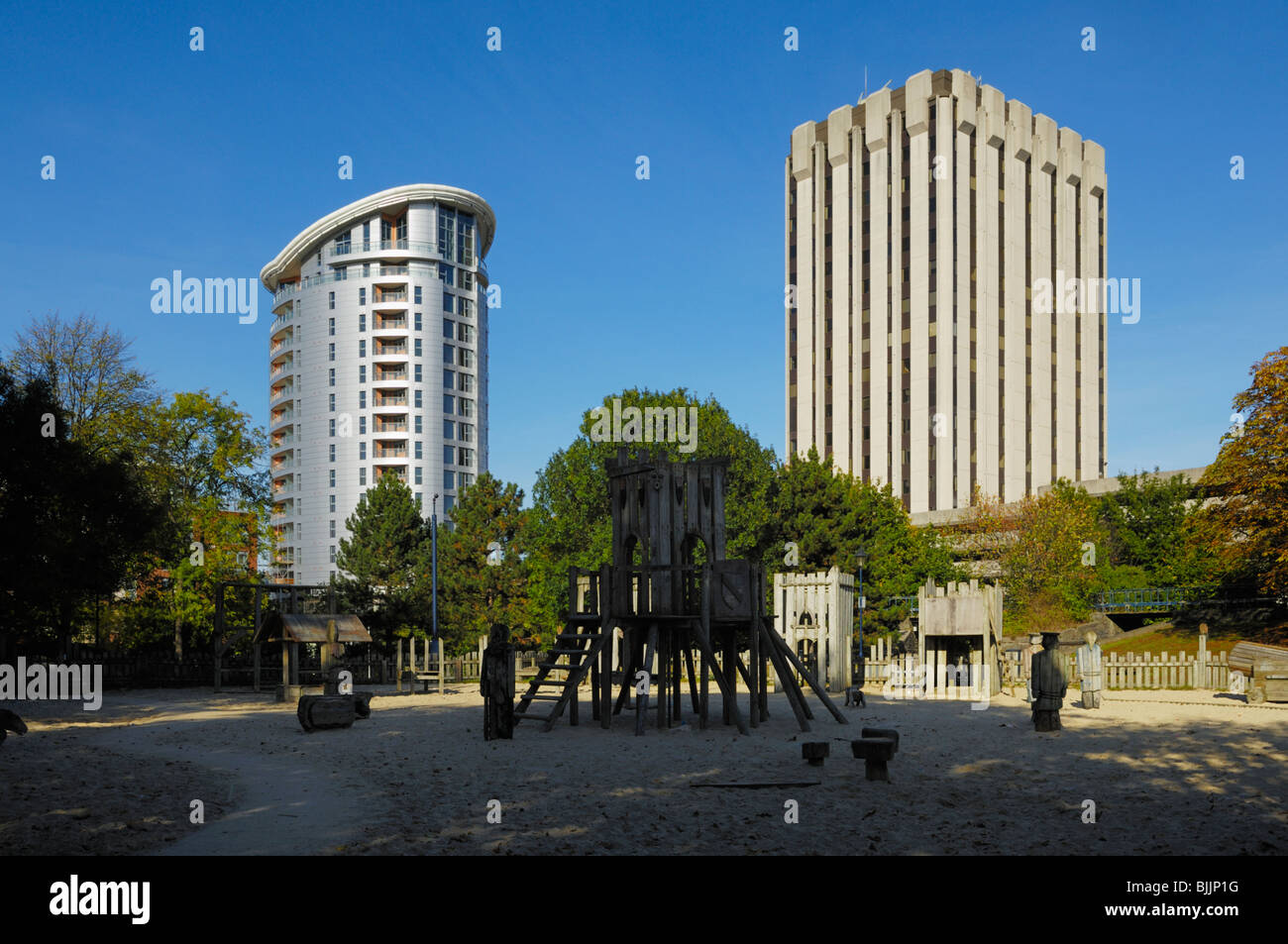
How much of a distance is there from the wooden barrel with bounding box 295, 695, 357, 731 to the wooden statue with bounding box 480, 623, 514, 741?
4104 millimetres

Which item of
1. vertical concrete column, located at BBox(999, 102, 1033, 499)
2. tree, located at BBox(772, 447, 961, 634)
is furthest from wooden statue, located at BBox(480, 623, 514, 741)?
vertical concrete column, located at BBox(999, 102, 1033, 499)

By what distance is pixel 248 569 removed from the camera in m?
48.1

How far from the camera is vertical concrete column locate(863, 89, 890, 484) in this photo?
91.2m

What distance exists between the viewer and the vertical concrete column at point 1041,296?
305 ft

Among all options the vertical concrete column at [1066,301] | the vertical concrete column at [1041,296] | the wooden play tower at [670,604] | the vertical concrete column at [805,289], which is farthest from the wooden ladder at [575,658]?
the vertical concrete column at [1066,301]

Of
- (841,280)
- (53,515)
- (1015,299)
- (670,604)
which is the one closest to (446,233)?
(841,280)

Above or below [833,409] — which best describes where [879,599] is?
below

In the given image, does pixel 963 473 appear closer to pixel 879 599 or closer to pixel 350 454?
pixel 879 599

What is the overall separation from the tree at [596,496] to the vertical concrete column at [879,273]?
43543mm

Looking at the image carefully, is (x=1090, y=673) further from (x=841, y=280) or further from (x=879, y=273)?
(x=841, y=280)

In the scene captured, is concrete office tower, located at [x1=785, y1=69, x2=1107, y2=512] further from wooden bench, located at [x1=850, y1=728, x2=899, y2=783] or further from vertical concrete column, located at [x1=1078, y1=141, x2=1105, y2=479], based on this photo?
wooden bench, located at [x1=850, y1=728, x2=899, y2=783]

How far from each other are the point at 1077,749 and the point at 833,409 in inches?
3159

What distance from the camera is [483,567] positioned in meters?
51.5
